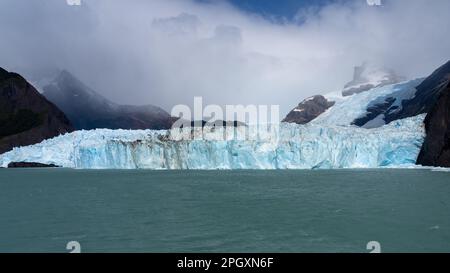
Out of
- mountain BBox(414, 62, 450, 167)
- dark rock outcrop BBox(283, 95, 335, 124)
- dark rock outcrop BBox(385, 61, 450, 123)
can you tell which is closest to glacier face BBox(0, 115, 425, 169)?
mountain BBox(414, 62, 450, 167)

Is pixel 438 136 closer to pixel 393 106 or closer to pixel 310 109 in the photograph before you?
pixel 393 106

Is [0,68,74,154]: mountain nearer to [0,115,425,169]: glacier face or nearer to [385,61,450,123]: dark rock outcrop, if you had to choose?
[0,115,425,169]: glacier face

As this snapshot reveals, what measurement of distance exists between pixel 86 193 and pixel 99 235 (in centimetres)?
1361

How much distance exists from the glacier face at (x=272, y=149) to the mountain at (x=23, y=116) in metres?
55.8

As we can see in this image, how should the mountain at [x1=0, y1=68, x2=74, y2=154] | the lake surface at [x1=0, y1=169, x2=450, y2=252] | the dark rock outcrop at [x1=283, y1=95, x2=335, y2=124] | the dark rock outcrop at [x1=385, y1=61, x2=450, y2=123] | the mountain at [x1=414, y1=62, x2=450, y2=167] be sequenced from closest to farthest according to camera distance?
the lake surface at [x1=0, y1=169, x2=450, y2=252] < the mountain at [x1=414, y1=62, x2=450, y2=167] < the dark rock outcrop at [x1=385, y1=61, x2=450, y2=123] < the mountain at [x1=0, y1=68, x2=74, y2=154] < the dark rock outcrop at [x1=283, y1=95, x2=335, y2=124]

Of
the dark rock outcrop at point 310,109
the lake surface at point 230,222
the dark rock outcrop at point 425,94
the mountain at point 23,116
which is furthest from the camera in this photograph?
the dark rock outcrop at point 310,109

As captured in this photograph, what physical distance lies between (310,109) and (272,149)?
108945 mm

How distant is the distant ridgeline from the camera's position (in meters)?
52.1

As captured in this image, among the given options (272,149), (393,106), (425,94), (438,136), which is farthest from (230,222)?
(393,106)

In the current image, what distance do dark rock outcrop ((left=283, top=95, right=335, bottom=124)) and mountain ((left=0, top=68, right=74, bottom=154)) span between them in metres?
81.9

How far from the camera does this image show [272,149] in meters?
52.2

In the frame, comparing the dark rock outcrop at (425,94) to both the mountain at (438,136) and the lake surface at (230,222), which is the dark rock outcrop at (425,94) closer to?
the mountain at (438,136)

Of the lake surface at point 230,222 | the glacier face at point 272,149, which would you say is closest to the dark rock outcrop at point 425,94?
the glacier face at point 272,149

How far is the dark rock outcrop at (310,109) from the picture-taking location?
→ 156 metres
